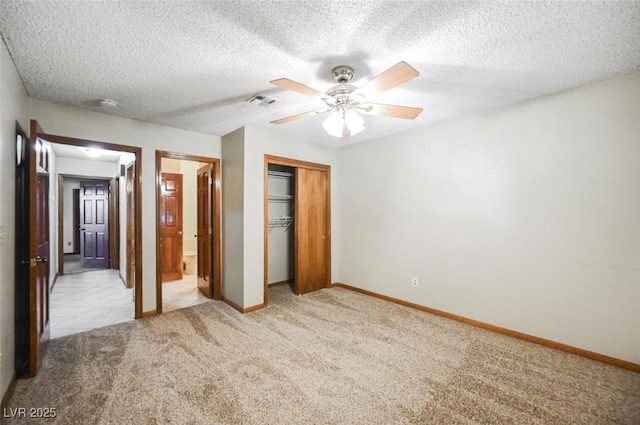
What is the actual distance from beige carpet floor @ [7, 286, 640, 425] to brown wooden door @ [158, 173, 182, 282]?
2093 millimetres

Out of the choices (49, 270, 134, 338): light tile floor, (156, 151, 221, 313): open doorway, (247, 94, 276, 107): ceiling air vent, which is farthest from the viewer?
(156, 151, 221, 313): open doorway

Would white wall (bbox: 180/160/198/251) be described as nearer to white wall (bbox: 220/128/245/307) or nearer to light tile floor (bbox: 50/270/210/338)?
light tile floor (bbox: 50/270/210/338)

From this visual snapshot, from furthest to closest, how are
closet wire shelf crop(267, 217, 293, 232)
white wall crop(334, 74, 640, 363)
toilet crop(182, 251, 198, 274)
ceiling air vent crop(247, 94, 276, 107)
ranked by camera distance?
toilet crop(182, 251, 198, 274) < closet wire shelf crop(267, 217, 293, 232) < ceiling air vent crop(247, 94, 276, 107) < white wall crop(334, 74, 640, 363)

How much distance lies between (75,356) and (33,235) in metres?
1.19

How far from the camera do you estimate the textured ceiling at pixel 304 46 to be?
5.03 ft

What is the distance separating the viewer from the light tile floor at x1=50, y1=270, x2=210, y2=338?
3.25 meters

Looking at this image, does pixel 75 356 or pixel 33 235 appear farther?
pixel 75 356

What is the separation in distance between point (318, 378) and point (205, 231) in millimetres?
2985

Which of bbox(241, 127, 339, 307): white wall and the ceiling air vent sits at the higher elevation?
the ceiling air vent

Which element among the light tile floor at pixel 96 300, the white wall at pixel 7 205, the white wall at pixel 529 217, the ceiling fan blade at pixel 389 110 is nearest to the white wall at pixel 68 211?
the light tile floor at pixel 96 300

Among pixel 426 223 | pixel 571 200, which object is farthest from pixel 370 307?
pixel 571 200

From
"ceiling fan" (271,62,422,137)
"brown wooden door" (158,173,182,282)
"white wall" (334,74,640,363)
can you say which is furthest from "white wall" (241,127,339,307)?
"brown wooden door" (158,173,182,282)

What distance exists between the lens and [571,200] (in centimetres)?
253

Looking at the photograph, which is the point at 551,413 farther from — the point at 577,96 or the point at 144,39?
the point at 144,39
